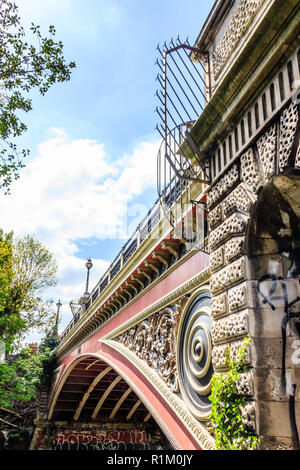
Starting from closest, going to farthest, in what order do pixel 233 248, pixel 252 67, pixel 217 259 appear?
pixel 252 67, pixel 233 248, pixel 217 259

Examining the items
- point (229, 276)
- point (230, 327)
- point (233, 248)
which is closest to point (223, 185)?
point (233, 248)

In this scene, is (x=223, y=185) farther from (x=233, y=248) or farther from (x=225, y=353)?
(x=225, y=353)

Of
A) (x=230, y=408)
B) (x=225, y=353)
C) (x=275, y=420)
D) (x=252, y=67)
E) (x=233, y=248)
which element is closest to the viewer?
(x=275, y=420)

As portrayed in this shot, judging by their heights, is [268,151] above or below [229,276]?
above

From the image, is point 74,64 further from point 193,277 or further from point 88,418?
point 88,418

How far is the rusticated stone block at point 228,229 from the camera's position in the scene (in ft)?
13.4

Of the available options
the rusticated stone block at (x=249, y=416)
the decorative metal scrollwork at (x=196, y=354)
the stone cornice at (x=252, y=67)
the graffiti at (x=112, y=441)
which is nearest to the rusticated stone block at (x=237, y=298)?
the rusticated stone block at (x=249, y=416)

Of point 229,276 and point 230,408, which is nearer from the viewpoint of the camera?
point 230,408

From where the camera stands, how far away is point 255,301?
12.8 feet

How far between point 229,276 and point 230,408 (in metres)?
1.25

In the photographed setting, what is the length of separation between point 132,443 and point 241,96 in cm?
2321

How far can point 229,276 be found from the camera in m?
4.22

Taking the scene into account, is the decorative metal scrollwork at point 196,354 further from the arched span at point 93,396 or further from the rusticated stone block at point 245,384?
the arched span at point 93,396
